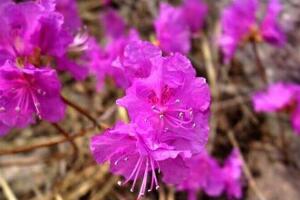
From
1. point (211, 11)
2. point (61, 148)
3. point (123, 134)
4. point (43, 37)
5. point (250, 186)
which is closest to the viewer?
point (123, 134)

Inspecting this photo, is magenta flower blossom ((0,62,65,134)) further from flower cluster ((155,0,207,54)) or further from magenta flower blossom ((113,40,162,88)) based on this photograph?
flower cluster ((155,0,207,54))

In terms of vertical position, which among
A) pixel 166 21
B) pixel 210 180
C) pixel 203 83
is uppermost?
pixel 203 83

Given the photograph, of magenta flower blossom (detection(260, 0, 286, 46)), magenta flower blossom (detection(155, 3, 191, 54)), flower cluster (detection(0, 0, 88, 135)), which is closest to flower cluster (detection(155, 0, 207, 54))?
magenta flower blossom (detection(155, 3, 191, 54))

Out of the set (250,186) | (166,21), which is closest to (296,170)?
(250,186)

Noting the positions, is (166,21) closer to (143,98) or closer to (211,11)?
(143,98)

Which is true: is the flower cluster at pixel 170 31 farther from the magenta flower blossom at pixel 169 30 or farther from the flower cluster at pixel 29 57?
the flower cluster at pixel 29 57

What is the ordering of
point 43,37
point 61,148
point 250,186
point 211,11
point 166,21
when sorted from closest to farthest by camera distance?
point 43,37, point 166,21, point 250,186, point 61,148, point 211,11

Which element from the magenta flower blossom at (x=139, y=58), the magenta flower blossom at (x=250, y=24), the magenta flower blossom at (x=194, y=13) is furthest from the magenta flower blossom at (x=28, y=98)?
the magenta flower blossom at (x=194, y=13)
